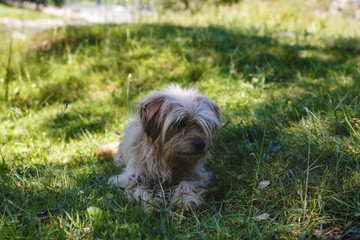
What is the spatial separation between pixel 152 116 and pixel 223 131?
1.28m

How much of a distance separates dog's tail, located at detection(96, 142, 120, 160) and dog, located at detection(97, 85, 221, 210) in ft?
2.04

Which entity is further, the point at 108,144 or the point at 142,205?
the point at 108,144

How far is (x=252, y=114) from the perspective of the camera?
3754 mm

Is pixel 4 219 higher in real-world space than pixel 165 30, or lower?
lower

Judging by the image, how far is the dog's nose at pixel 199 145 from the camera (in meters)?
2.49

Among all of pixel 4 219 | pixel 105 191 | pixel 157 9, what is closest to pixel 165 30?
→ pixel 157 9

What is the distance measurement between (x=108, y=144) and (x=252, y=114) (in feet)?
6.30

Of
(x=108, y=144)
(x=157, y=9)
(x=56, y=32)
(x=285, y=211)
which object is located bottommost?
(x=108, y=144)

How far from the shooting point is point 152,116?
266 cm

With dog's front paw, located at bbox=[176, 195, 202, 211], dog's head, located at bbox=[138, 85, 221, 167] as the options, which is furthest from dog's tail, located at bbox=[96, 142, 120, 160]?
dog's front paw, located at bbox=[176, 195, 202, 211]

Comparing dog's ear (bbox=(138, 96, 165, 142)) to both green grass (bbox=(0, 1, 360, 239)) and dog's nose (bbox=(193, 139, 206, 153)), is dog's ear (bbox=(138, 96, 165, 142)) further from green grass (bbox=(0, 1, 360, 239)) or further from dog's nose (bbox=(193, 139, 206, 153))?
green grass (bbox=(0, 1, 360, 239))

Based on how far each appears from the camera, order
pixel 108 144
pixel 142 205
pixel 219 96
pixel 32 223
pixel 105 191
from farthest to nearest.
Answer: pixel 219 96 < pixel 108 144 < pixel 105 191 < pixel 142 205 < pixel 32 223

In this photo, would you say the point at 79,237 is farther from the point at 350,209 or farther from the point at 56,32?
the point at 56,32

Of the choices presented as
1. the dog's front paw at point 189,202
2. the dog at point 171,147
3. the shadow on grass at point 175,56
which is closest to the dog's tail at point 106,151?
the dog at point 171,147
